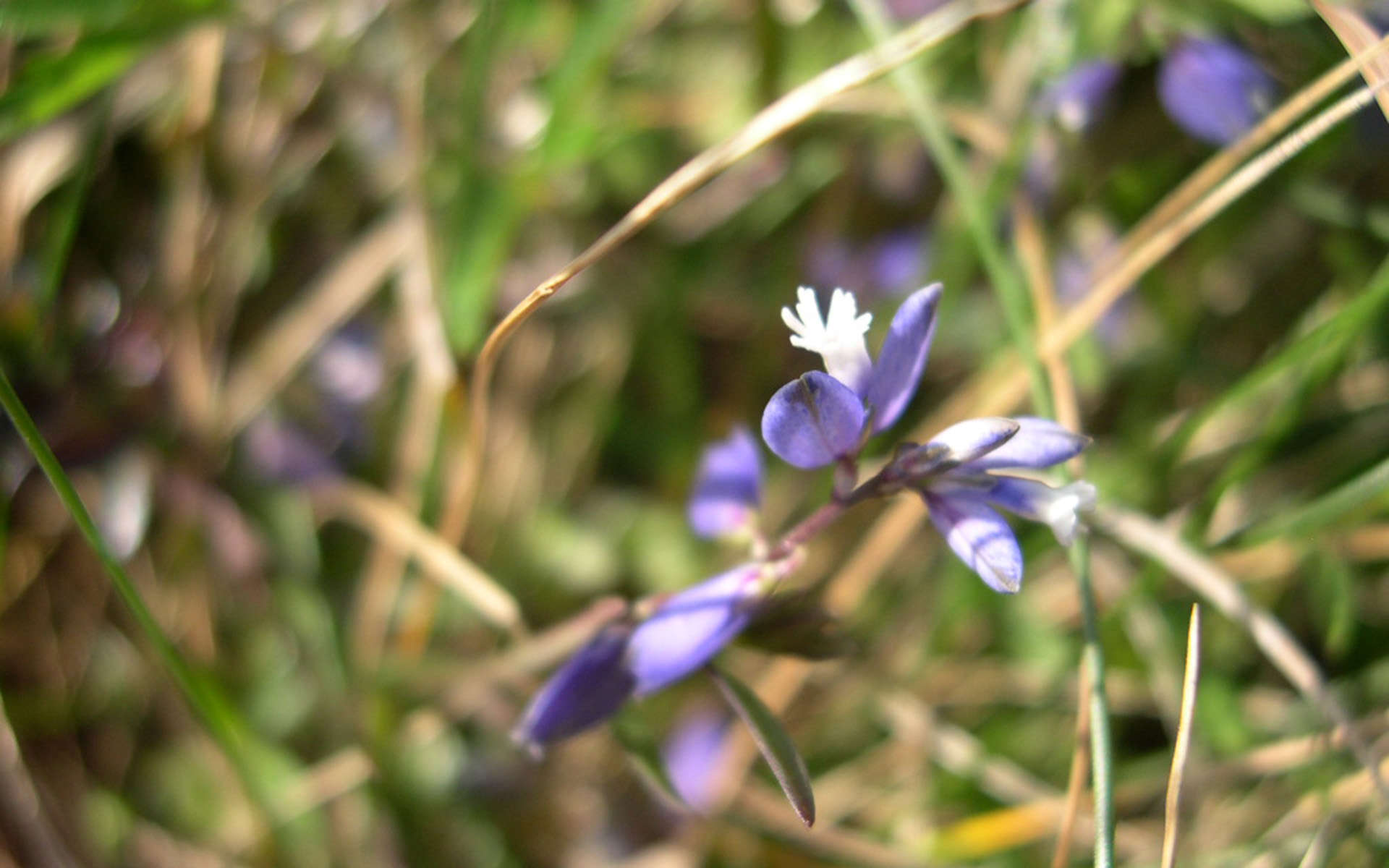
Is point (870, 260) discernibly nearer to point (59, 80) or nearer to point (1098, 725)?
point (1098, 725)

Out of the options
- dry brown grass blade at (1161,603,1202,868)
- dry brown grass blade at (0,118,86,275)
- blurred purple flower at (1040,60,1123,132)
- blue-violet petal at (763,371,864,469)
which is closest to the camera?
blue-violet petal at (763,371,864,469)

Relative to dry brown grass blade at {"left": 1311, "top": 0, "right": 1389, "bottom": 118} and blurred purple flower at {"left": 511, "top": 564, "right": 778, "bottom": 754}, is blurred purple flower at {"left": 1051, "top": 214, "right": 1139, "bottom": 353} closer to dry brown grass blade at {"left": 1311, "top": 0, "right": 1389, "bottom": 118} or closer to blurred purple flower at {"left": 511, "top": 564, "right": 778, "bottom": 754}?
dry brown grass blade at {"left": 1311, "top": 0, "right": 1389, "bottom": 118}

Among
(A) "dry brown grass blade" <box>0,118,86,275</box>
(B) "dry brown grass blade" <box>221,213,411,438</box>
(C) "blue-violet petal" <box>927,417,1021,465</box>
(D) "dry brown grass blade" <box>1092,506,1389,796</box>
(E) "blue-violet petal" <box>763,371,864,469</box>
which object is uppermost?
(A) "dry brown grass blade" <box>0,118,86,275</box>

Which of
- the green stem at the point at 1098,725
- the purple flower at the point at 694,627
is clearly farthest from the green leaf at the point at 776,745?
the green stem at the point at 1098,725

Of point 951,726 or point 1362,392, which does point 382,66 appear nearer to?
point 951,726

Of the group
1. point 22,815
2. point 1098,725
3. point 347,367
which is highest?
point 347,367

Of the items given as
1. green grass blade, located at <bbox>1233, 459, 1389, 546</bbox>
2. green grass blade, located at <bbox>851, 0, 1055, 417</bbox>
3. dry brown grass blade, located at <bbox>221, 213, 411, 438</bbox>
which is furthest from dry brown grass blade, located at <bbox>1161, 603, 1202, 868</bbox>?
dry brown grass blade, located at <bbox>221, 213, 411, 438</bbox>

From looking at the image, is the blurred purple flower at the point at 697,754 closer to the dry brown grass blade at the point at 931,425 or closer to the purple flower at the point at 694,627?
the dry brown grass blade at the point at 931,425

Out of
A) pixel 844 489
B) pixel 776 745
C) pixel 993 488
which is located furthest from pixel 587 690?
pixel 993 488
